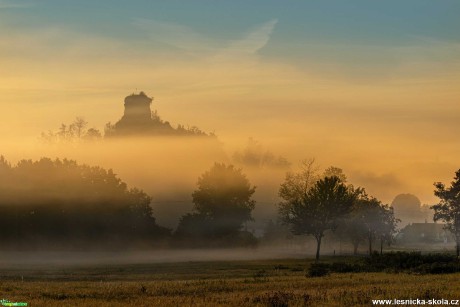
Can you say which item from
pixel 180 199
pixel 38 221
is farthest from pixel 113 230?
pixel 180 199

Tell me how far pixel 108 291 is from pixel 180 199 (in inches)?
5378

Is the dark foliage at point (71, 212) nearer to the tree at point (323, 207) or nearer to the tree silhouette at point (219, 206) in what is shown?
the tree silhouette at point (219, 206)

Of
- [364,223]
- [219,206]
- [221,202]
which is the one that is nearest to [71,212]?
[219,206]

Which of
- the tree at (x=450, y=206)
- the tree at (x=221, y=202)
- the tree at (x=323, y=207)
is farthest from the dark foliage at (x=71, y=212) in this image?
the tree at (x=450, y=206)

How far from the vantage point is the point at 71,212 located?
118438 millimetres

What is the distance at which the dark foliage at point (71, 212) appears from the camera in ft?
379

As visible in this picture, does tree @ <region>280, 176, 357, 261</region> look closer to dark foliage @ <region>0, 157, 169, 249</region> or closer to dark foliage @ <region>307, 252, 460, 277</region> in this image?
dark foliage @ <region>307, 252, 460, 277</region>

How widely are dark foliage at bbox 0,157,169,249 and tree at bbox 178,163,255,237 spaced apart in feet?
29.6

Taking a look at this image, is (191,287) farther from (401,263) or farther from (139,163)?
(139,163)

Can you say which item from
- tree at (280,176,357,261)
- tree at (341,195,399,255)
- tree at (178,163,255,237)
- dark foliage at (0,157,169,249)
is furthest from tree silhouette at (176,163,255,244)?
tree at (280,176,357,261)

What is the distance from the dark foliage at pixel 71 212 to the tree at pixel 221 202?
9.01m

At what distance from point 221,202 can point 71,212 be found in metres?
29.8

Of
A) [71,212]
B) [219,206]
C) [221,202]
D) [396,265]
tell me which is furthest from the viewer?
[221,202]

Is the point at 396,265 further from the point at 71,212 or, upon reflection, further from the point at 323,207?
the point at 71,212
